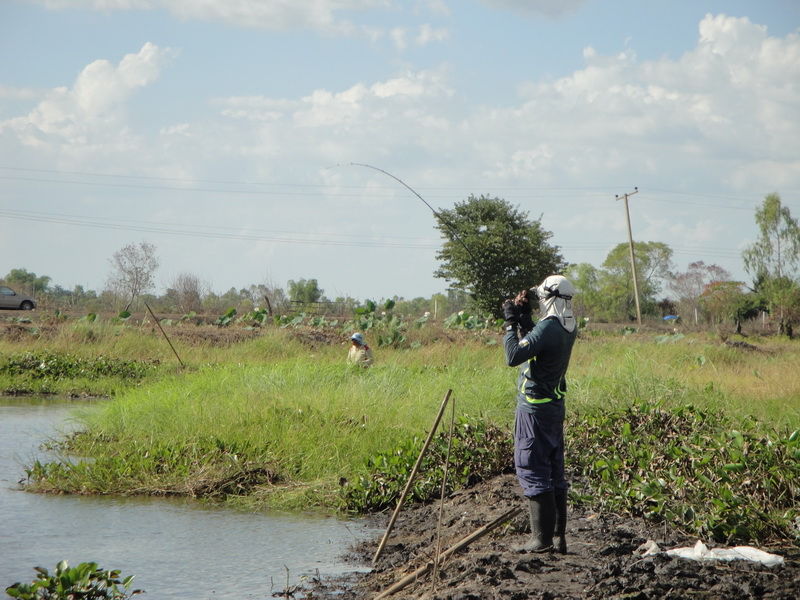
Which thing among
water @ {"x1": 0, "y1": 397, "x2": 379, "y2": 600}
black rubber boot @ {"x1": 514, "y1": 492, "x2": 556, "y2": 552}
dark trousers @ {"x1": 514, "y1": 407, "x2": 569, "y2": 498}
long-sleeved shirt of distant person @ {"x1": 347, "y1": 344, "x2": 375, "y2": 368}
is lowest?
water @ {"x1": 0, "y1": 397, "x2": 379, "y2": 600}

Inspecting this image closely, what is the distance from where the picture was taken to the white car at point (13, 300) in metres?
37.7

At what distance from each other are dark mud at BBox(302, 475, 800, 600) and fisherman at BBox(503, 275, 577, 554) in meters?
0.25

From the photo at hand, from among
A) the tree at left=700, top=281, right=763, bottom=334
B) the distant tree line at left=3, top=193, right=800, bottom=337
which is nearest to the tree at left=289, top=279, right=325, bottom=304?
the distant tree line at left=3, top=193, right=800, bottom=337

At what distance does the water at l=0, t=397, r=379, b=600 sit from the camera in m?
6.17

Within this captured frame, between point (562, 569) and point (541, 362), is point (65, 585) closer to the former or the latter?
point (562, 569)

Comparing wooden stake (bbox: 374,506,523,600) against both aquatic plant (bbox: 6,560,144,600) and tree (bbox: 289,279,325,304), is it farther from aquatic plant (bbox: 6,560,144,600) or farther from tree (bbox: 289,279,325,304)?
tree (bbox: 289,279,325,304)

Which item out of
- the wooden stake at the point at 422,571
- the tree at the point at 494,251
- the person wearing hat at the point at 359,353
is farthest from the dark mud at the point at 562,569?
the tree at the point at 494,251

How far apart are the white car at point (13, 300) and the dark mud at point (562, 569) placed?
34881 millimetres

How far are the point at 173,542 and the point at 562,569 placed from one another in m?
3.45

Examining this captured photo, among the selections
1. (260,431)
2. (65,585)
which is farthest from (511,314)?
(260,431)

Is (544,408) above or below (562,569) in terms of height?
above

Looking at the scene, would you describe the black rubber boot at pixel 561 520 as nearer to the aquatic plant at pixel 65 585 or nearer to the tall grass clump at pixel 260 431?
the aquatic plant at pixel 65 585

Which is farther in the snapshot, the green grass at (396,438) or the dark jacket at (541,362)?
the green grass at (396,438)

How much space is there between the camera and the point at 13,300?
38.0 m
